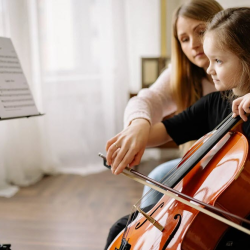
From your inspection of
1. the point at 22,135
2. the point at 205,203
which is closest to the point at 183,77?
the point at 205,203

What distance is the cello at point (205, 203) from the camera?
2.09 feet

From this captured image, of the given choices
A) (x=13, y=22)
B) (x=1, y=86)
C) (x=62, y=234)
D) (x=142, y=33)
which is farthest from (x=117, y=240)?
(x=142, y=33)

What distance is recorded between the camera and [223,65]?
780 millimetres

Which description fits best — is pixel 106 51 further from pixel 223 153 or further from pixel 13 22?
pixel 223 153

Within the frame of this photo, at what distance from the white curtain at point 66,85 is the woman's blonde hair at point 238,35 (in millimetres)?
1839

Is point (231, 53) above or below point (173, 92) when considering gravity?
above

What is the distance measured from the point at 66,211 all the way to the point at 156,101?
3.46ft

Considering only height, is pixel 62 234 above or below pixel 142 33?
below

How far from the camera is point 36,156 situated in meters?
2.63

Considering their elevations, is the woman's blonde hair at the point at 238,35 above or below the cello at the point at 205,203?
above

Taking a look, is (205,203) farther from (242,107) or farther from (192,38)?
(192,38)

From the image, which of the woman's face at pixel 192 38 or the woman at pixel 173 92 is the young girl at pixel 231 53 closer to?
the woman at pixel 173 92

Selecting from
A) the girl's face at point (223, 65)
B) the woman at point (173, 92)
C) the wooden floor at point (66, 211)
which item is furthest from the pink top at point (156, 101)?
the wooden floor at point (66, 211)

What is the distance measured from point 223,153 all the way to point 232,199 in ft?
0.36
